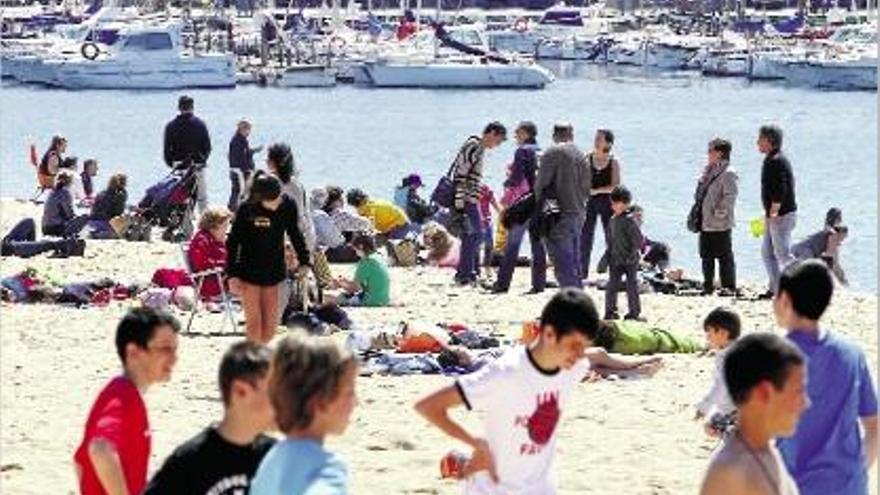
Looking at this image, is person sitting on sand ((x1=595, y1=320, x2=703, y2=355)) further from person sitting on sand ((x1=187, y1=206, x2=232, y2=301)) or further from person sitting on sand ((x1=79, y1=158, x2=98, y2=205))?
person sitting on sand ((x1=79, y1=158, x2=98, y2=205))

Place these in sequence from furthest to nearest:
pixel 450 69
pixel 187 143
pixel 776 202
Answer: pixel 450 69, pixel 187 143, pixel 776 202

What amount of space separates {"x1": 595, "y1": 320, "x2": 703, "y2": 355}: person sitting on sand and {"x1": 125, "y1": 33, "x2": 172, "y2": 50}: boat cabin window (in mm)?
70888

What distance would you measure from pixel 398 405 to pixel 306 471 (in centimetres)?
783

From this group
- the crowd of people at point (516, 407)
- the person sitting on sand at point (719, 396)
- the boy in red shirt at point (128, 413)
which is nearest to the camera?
the crowd of people at point (516, 407)

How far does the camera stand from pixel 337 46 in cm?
10119

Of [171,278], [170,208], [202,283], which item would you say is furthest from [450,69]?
[202,283]

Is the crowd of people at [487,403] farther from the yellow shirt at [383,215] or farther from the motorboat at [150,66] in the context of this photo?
the motorboat at [150,66]

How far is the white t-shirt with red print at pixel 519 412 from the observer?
7.10 metres

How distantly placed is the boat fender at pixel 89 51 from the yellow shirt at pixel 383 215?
66.3 m

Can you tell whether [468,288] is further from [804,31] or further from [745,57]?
[804,31]

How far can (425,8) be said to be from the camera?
13912cm

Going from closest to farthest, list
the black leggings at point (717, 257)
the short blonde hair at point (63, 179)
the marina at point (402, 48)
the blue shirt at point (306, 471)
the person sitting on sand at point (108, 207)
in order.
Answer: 1. the blue shirt at point (306, 471)
2. the black leggings at point (717, 257)
3. the short blonde hair at point (63, 179)
4. the person sitting on sand at point (108, 207)
5. the marina at point (402, 48)

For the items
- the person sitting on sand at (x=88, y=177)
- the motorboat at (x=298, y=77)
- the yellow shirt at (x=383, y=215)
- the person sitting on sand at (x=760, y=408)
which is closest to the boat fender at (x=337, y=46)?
the motorboat at (x=298, y=77)

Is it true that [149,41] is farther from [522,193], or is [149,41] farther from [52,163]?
[522,193]
